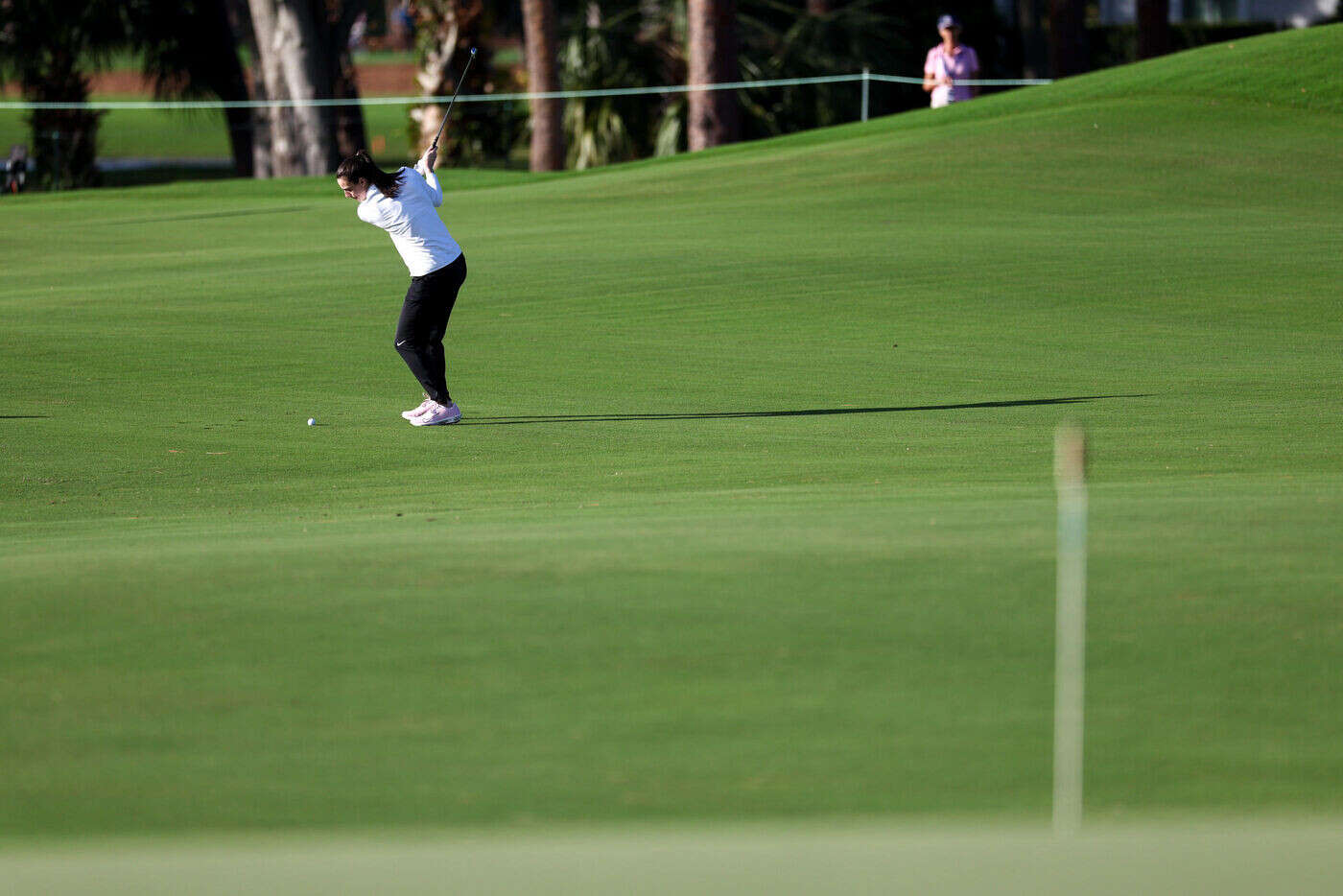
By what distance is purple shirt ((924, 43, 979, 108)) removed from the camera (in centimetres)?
2672

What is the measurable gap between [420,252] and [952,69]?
52.1 ft

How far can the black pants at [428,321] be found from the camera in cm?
1241

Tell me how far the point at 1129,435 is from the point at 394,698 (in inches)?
273

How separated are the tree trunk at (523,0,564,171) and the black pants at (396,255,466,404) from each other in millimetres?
25837

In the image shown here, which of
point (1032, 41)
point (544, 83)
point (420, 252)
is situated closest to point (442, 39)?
point (544, 83)

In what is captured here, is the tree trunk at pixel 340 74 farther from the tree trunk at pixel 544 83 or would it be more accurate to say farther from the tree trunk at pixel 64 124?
the tree trunk at pixel 64 124

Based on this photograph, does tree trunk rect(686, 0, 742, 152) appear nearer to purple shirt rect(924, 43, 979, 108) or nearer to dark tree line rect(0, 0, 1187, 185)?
dark tree line rect(0, 0, 1187, 185)

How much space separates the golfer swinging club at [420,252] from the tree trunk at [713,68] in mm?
21452

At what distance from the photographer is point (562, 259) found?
20469 mm

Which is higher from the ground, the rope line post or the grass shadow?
the rope line post

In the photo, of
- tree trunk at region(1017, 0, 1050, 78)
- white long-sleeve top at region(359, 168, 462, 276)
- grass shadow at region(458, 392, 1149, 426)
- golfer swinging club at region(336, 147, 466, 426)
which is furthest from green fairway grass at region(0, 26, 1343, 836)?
tree trunk at region(1017, 0, 1050, 78)

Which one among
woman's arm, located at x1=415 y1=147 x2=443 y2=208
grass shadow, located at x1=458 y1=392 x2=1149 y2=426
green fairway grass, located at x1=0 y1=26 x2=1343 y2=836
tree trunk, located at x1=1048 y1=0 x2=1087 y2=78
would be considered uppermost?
tree trunk, located at x1=1048 y1=0 x2=1087 y2=78

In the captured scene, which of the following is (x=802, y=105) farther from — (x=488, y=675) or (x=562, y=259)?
(x=488, y=675)

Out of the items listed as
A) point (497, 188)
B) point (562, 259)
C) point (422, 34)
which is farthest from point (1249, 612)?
point (422, 34)
